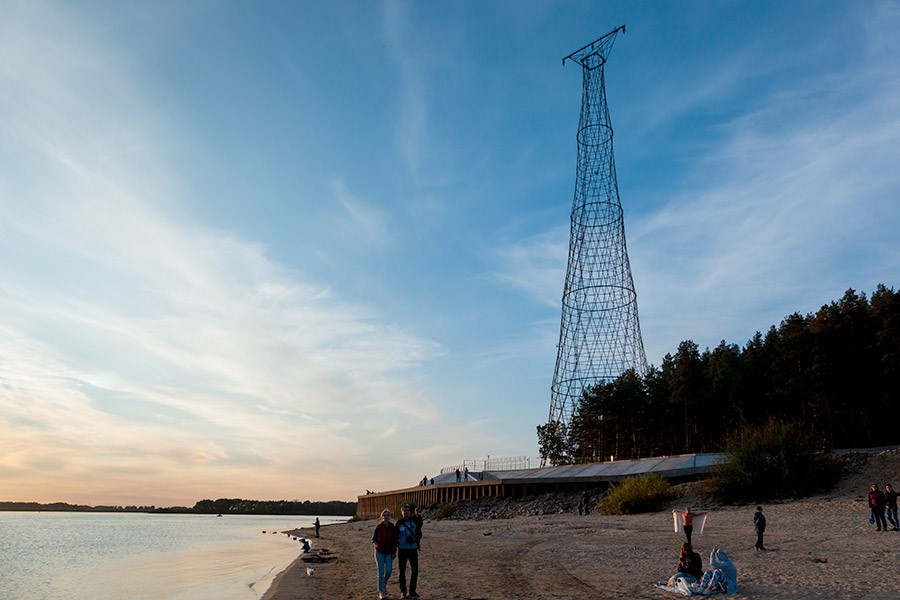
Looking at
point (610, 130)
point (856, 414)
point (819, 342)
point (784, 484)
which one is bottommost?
point (784, 484)

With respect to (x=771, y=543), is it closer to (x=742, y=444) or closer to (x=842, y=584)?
(x=842, y=584)

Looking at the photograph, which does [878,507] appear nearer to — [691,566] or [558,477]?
[691,566]

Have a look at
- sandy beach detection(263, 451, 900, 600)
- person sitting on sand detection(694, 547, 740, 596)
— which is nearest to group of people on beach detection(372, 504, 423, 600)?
sandy beach detection(263, 451, 900, 600)

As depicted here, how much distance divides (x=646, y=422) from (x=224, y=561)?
4702 centimetres

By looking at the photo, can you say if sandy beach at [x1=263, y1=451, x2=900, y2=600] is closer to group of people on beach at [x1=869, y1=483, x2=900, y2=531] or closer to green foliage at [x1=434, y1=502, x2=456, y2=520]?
group of people on beach at [x1=869, y1=483, x2=900, y2=531]

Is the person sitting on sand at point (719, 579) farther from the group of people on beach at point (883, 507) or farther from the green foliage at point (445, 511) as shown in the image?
the green foliage at point (445, 511)

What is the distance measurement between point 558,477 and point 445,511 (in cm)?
1272

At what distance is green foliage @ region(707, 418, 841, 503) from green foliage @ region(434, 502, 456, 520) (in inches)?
1111

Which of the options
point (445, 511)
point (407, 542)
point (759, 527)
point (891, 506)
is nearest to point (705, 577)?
point (407, 542)

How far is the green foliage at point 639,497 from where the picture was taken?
1683 inches

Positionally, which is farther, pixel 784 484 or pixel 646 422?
pixel 646 422

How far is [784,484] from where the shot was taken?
3997cm

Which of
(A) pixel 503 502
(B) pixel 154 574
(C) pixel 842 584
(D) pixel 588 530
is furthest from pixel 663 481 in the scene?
(B) pixel 154 574

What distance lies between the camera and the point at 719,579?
54.9 feet
